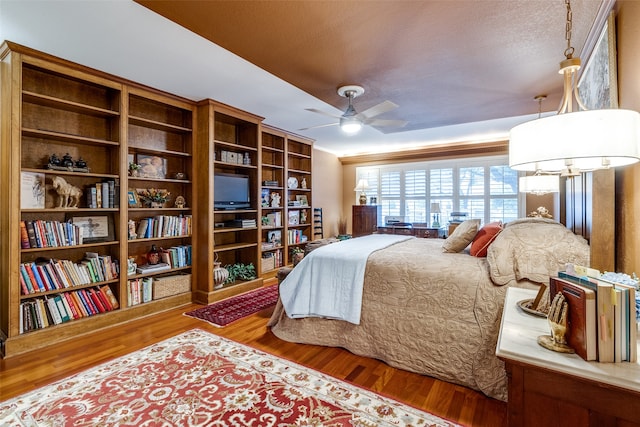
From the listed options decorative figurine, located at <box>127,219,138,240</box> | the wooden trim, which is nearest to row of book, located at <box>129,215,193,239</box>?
decorative figurine, located at <box>127,219,138,240</box>

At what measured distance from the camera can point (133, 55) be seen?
255cm

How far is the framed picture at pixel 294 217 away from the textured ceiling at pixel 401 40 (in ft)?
9.29

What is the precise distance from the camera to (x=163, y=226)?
356 centimetres

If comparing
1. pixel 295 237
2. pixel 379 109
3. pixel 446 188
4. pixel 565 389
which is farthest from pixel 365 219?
pixel 565 389

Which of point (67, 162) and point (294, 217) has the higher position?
point (67, 162)

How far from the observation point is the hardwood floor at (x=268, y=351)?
182 centimetres

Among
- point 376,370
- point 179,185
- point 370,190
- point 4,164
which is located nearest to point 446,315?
point 376,370

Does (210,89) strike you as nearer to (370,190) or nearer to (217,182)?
(217,182)

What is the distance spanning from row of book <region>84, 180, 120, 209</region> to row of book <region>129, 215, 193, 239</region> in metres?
0.39

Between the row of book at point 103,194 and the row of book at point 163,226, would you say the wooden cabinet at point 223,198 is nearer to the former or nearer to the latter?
the row of book at point 163,226

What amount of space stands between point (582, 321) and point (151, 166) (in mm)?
3984

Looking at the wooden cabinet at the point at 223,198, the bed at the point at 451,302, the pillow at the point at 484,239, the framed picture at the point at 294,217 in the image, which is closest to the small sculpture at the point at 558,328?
the bed at the point at 451,302

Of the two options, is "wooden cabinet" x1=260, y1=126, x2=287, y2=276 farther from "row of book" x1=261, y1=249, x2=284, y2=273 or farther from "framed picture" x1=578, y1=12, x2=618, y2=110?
"framed picture" x1=578, y1=12, x2=618, y2=110

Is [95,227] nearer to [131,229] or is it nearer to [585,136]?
[131,229]
